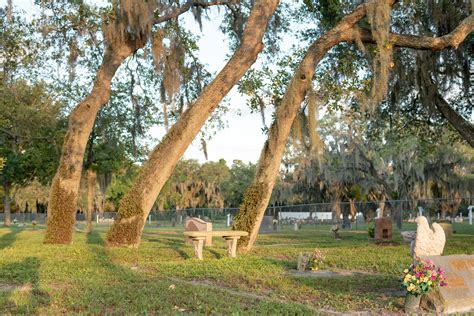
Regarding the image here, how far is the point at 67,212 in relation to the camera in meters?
15.5

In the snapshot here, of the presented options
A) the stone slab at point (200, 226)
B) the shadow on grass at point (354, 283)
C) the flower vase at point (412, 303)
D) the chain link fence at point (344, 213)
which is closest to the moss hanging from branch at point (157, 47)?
the stone slab at point (200, 226)

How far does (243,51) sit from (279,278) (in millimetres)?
7754

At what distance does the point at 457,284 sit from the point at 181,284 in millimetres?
3940

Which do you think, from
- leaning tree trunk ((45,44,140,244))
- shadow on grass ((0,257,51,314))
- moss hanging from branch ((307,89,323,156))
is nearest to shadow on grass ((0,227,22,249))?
leaning tree trunk ((45,44,140,244))

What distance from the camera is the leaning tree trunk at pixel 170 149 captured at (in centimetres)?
1495

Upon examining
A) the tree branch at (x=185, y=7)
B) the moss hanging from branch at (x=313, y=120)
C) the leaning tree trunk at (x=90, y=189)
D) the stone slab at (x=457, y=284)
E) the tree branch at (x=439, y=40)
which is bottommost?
the stone slab at (x=457, y=284)

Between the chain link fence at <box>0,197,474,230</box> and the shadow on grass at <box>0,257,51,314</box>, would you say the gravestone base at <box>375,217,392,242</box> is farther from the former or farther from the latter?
the shadow on grass at <box>0,257,51,314</box>

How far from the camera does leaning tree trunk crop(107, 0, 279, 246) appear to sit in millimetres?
14953

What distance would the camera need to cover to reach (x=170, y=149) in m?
15.1

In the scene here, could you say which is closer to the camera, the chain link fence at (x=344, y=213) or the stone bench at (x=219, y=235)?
the stone bench at (x=219, y=235)

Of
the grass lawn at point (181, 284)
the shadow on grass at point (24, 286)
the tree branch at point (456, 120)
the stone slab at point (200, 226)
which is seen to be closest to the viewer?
the shadow on grass at point (24, 286)

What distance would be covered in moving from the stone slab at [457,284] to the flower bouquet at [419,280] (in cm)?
18

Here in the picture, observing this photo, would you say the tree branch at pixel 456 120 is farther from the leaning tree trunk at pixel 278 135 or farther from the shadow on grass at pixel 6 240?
the shadow on grass at pixel 6 240

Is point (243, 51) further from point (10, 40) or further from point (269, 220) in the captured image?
point (269, 220)
